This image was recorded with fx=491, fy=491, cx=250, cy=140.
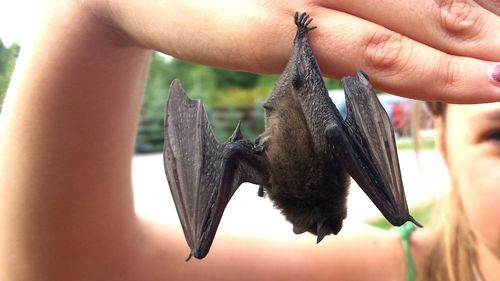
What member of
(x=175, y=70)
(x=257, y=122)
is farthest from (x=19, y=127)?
(x=175, y=70)

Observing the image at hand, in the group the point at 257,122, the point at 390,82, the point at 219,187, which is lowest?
the point at 219,187

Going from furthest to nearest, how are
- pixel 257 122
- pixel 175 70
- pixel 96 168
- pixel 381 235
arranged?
pixel 175 70, pixel 257 122, pixel 381 235, pixel 96 168

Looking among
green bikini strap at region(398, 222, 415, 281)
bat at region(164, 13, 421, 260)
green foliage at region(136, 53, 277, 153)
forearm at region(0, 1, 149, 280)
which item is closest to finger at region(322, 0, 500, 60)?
bat at region(164, 13, 421, 260)

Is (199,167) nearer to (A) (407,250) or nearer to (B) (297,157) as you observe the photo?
(B) (297,157)

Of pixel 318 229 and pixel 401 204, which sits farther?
pixel 318 229

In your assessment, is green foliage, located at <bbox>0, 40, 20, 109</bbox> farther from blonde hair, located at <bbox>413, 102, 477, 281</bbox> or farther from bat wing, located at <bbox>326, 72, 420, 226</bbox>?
blonde hair, located at <bbox>413, 102, 477, 281</bbox>

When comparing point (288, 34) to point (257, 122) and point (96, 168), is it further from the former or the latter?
point (257, 122)

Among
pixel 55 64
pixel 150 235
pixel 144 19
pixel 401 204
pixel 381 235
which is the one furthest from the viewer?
pixel 381 235
